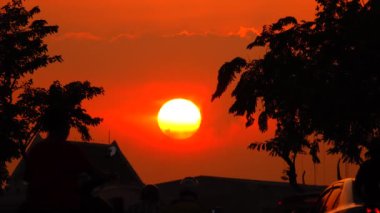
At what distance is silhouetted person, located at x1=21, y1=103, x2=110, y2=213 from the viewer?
9.64m

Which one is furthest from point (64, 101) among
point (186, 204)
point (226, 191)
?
point (226, 191)

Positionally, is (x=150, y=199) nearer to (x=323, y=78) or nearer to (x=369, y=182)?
(x=369, y=182)

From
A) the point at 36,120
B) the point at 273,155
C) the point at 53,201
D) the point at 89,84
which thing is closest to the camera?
the point at 53,201

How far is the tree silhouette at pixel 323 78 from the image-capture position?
2830 centimetres

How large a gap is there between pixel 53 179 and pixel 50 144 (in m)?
0.36

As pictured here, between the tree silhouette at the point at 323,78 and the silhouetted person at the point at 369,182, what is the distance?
15300mm

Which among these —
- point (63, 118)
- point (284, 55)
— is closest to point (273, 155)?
point (284, 55)

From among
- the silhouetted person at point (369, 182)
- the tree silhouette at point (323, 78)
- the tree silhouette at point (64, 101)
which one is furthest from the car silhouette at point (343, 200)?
the tree silhouette at point (64, 101)

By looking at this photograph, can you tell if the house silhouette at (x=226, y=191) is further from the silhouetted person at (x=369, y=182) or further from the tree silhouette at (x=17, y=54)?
the silhouetted person at (x=369, y=182)

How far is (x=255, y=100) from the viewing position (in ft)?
103

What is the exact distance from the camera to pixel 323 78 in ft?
96.9

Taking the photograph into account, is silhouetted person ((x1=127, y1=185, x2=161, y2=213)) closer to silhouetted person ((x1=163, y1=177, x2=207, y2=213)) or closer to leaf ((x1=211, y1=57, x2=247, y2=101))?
silhouetted person ((x1=163, y1=177, x2=207, y2=213))

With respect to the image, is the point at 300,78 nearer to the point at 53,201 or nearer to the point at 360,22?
the point at 360,22

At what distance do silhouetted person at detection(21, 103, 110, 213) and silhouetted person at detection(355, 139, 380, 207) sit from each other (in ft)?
11.9
